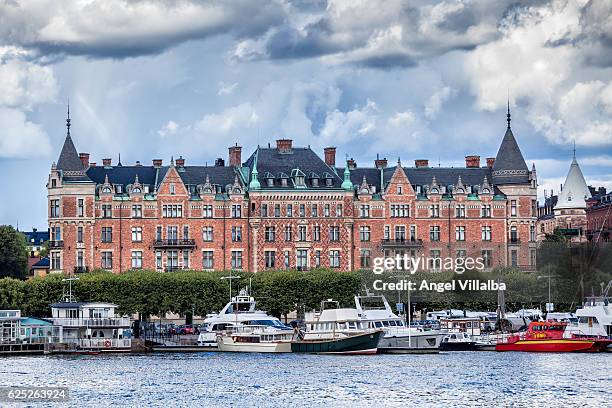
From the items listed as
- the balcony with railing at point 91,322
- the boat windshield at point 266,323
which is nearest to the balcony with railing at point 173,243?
the balcony with railing at point 91,322

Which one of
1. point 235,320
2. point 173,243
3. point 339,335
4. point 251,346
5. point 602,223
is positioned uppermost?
point 602,223

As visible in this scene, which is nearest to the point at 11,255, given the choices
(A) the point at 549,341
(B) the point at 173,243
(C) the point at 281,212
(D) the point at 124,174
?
(D) the point at 124,174

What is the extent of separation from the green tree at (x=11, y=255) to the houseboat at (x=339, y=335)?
61653 mm

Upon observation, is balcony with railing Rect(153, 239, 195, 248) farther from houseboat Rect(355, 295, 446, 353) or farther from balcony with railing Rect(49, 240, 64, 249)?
houseboat Rect(355, 295, 446, 353)

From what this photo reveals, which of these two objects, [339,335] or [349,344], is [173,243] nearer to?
[339,335]

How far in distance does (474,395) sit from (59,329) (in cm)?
4126

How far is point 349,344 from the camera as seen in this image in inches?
4621

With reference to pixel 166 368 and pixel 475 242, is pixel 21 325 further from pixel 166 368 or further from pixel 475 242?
pixel 475 242

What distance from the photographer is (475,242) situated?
15938 centimetres

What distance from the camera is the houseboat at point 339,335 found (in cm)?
11731

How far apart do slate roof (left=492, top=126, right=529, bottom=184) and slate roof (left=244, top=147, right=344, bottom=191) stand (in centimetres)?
1367

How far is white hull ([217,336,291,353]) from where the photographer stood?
12000cm

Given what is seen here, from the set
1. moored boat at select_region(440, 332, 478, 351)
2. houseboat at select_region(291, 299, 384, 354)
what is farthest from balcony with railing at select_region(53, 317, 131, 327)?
moored boat at select_region(440, 332, 478, 351)

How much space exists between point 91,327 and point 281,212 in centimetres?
3547
